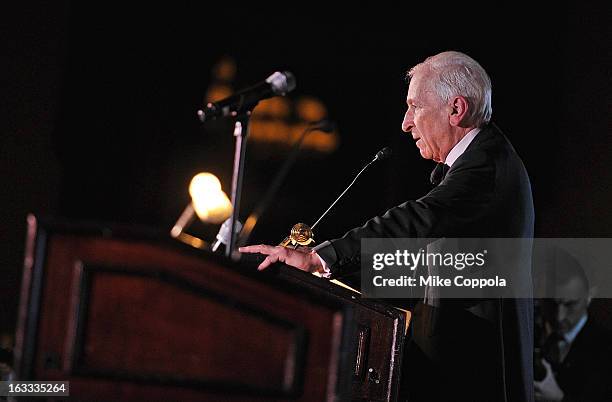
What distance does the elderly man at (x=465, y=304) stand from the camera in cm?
238

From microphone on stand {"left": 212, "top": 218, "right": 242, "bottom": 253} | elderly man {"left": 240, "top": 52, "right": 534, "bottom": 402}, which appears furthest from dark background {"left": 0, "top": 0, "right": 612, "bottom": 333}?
microphone on stand {"left": 212, "top": 218, "right": 242, "bottom": 253}

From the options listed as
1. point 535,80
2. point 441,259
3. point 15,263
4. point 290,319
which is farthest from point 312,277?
point 535,80

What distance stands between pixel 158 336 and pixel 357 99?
204 inches

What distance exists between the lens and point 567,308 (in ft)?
14.3

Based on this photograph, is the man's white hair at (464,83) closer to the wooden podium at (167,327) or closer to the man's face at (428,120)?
the man's face at (428,120)

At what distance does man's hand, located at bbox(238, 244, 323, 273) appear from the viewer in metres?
2.22

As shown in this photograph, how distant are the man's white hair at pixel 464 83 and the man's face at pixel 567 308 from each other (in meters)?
1.89

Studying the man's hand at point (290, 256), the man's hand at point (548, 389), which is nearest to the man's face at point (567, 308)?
the man's hand at point (548, 389)

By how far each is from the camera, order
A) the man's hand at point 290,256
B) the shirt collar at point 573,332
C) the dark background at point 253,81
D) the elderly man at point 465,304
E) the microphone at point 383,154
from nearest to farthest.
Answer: the man's hand at point 290,256, the elderly man at point 465,304, the microphone at point 383,154, the shirt collar at point 573,332, the dark background at point 253,81

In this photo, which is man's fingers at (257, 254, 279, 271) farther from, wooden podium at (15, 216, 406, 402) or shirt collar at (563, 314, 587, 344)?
shirt collar at (563, 314, 587, 344)

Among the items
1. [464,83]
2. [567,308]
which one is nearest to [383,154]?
[464,83]

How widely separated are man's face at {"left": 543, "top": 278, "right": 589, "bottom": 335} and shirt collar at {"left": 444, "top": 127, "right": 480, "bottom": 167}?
1.91 m

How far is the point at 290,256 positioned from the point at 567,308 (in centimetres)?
254

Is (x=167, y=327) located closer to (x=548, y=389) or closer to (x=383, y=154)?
(x=383, y=154)
